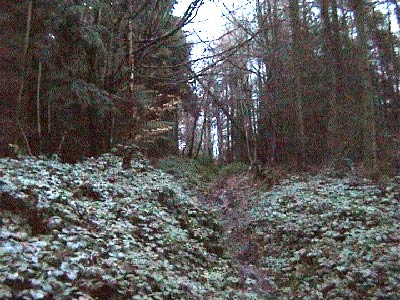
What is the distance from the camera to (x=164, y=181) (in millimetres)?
13406

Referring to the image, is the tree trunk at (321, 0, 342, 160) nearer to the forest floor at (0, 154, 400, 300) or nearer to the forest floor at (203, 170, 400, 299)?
the forest floor at (203, 170, 400, 299)

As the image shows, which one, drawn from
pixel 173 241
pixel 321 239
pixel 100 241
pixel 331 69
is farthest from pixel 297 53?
pixel 100 241

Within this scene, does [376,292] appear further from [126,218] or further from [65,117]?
[65,117]

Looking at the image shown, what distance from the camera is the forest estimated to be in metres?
6.25

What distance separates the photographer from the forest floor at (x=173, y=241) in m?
5.37

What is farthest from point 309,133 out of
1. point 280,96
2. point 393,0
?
point 393,0

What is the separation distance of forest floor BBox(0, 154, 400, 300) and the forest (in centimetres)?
3

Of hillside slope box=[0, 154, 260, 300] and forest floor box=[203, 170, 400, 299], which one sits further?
forest floor box=[203, 170, 400, 299]

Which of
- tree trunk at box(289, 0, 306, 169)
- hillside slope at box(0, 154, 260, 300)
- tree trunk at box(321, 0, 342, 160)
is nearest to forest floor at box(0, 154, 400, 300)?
hillside slope at box(0, 154, 260, 300)

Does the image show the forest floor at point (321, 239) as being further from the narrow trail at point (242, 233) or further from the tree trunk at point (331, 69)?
the tree trunk at point (331, 69)

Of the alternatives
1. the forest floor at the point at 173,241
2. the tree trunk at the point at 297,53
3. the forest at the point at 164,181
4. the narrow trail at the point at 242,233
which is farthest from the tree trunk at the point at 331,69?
the forest floor at the point at 173,241

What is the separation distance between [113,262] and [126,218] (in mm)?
2474

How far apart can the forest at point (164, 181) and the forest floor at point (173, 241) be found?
0.03 metres

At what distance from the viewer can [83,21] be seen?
1447 centimetres
